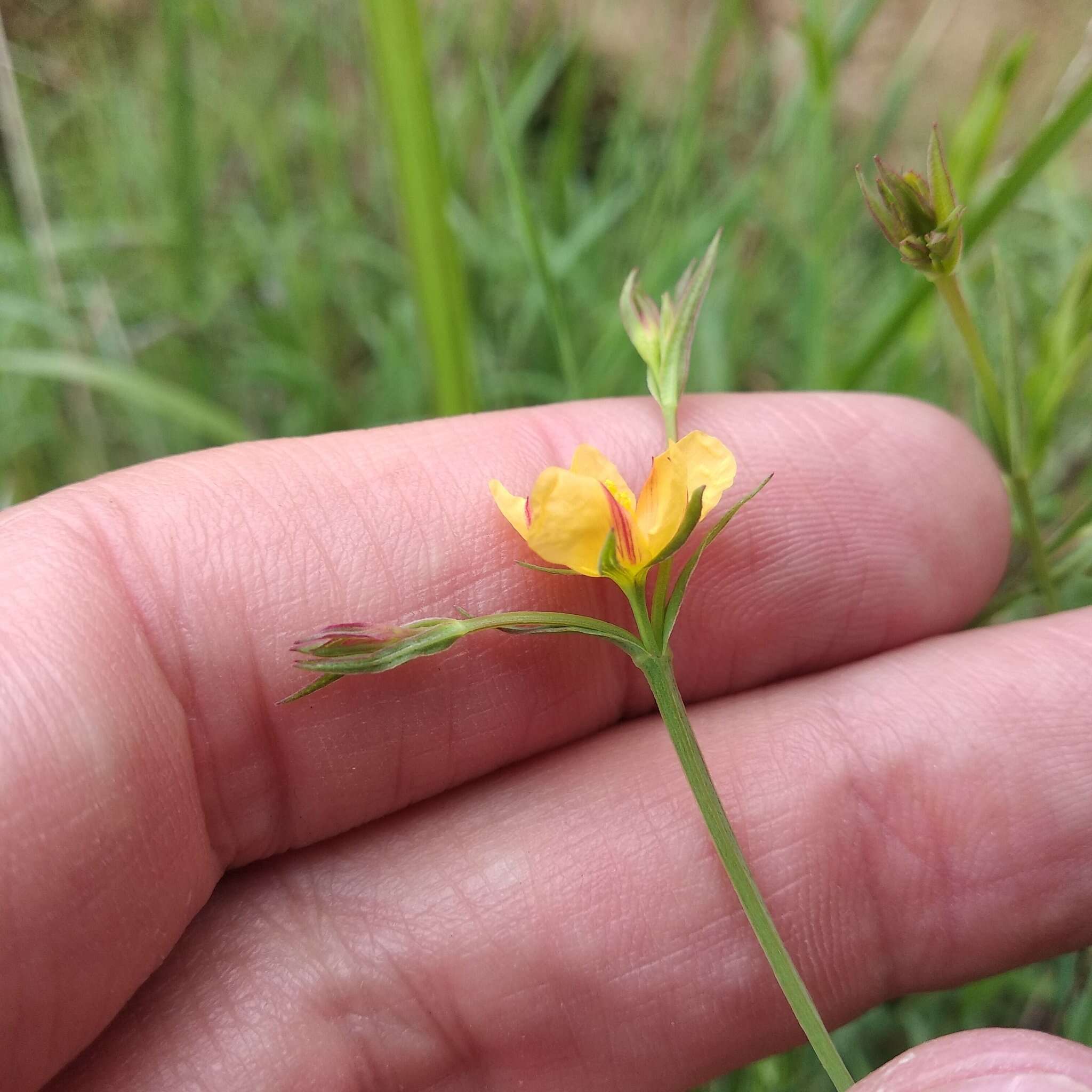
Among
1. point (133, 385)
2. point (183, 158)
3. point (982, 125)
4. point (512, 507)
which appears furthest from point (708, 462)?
point (183, 158)

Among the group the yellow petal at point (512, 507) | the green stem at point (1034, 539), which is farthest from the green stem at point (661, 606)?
the green stem at point (1034, 539)

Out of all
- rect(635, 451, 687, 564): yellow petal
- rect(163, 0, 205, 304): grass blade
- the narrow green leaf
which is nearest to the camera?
rect(635, 451, 687, 564): yellow petal

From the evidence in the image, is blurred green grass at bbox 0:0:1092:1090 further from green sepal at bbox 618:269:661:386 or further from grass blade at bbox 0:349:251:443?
green sepal at bbox 618:269:661:386

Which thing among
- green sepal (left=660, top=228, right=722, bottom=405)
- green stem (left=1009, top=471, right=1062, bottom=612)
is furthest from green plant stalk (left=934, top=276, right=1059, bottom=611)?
green sepal (left=660, top=228, right=722, bottom=405)

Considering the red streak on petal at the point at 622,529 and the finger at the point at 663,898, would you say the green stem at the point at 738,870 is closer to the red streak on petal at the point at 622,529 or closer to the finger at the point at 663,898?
the red streak on petal at the point at 622,529

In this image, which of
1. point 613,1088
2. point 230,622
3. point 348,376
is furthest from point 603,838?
point 348,376

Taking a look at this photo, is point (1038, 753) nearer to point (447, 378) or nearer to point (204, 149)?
point (447, 378)

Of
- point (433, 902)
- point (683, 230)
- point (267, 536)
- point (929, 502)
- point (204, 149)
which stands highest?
point (204, 149)
